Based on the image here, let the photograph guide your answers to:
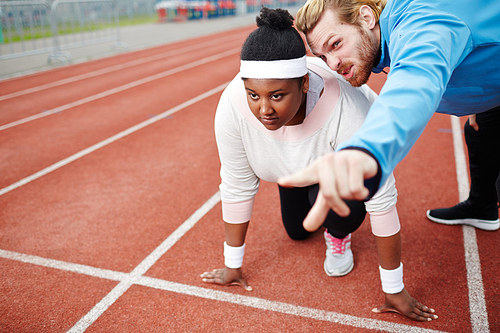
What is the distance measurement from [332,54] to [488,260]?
1.83 m

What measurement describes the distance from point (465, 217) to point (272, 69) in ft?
7.10

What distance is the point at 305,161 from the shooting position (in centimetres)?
208

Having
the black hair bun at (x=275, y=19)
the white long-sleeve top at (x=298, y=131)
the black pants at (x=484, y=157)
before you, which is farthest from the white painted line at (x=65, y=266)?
the black pants at (x=484, y=157)

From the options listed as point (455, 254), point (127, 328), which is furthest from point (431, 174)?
point (127, 328)

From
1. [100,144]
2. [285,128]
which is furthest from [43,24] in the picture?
[285,128]

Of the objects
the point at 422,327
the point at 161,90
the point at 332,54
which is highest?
the point at 332,54

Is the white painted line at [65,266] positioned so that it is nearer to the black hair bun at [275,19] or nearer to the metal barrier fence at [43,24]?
the black hair bun at [275,19]

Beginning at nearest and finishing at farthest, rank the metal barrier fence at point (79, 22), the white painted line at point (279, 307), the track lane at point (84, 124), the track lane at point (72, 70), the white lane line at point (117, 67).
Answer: the white painted line at point (279, 307)
the track lane at point (84, 124)
the white lane line at point (117, 67)
the track lane at point (72, 70)
the metal barrier fence at point (79, 22)

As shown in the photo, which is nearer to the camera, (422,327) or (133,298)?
(422,327)

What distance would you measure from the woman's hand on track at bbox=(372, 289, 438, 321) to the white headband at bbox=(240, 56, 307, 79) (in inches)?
51.4

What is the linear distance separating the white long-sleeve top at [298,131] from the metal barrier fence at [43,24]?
29.9 ft

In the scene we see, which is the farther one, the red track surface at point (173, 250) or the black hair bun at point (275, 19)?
the red track surface at point (173, 250)

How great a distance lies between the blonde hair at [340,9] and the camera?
1.82 metres

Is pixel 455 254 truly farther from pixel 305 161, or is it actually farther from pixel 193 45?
pixel 193 45
